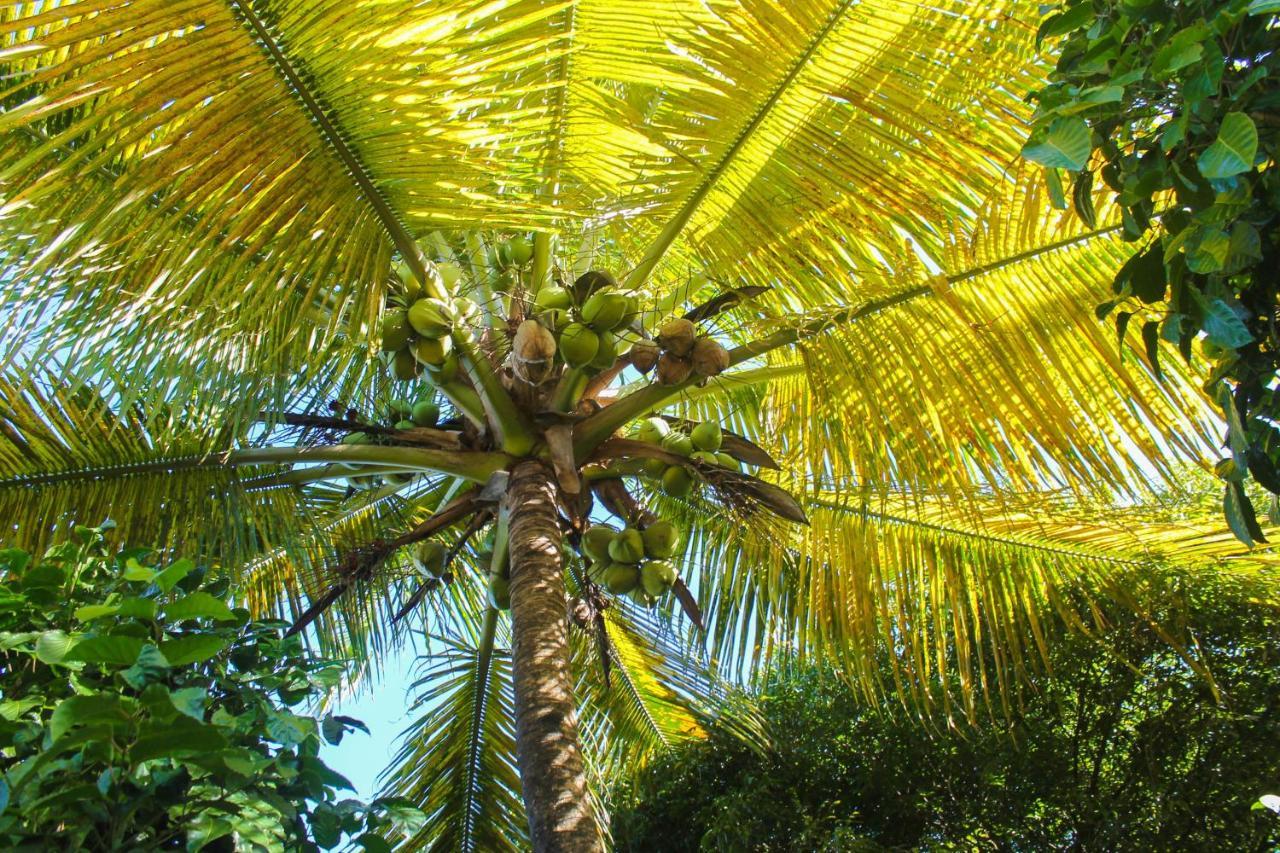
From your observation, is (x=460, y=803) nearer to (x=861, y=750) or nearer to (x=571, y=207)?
(x=861, y=750)

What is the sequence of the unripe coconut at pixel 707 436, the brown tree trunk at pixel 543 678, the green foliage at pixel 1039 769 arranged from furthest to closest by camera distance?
the green foliage at pixel 1039 769
the unripe coconut at pixel 707 436
the brown tree trunk at pixel 543 678

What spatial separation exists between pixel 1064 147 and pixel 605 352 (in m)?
2.16

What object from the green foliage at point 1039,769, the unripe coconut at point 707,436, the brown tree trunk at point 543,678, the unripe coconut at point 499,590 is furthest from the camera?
the green foliage at point 1039,769

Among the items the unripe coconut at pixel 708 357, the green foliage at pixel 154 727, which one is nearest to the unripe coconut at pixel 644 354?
the unripe coconut at pixel 708 357

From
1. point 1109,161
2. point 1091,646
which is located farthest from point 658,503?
point 1109,161

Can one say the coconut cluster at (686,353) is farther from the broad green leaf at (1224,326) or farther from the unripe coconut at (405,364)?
the broad green leaf at (1224,326)

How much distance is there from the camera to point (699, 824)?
23.7ft

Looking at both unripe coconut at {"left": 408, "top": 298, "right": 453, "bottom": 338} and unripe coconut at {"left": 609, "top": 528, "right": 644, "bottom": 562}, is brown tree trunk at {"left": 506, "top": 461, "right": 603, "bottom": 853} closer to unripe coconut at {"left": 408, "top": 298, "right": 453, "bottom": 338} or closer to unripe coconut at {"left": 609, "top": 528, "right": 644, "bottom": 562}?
unripe coconut at {"left": 609, "top": 528, "right": 644, "bottom": 562}

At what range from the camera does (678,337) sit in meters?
3.70

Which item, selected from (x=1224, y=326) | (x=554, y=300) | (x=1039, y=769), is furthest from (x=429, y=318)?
(x=1039, y=769)

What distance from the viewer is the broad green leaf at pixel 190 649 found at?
1880mm

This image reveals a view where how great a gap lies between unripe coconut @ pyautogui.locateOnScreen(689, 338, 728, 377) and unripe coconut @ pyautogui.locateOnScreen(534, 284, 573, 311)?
1.51 feet

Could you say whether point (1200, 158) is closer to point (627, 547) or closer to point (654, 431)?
point (627, 547)

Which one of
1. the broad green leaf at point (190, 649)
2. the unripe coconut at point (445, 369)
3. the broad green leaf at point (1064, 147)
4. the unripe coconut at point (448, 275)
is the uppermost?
the unripe coconut at point (448, 275)
